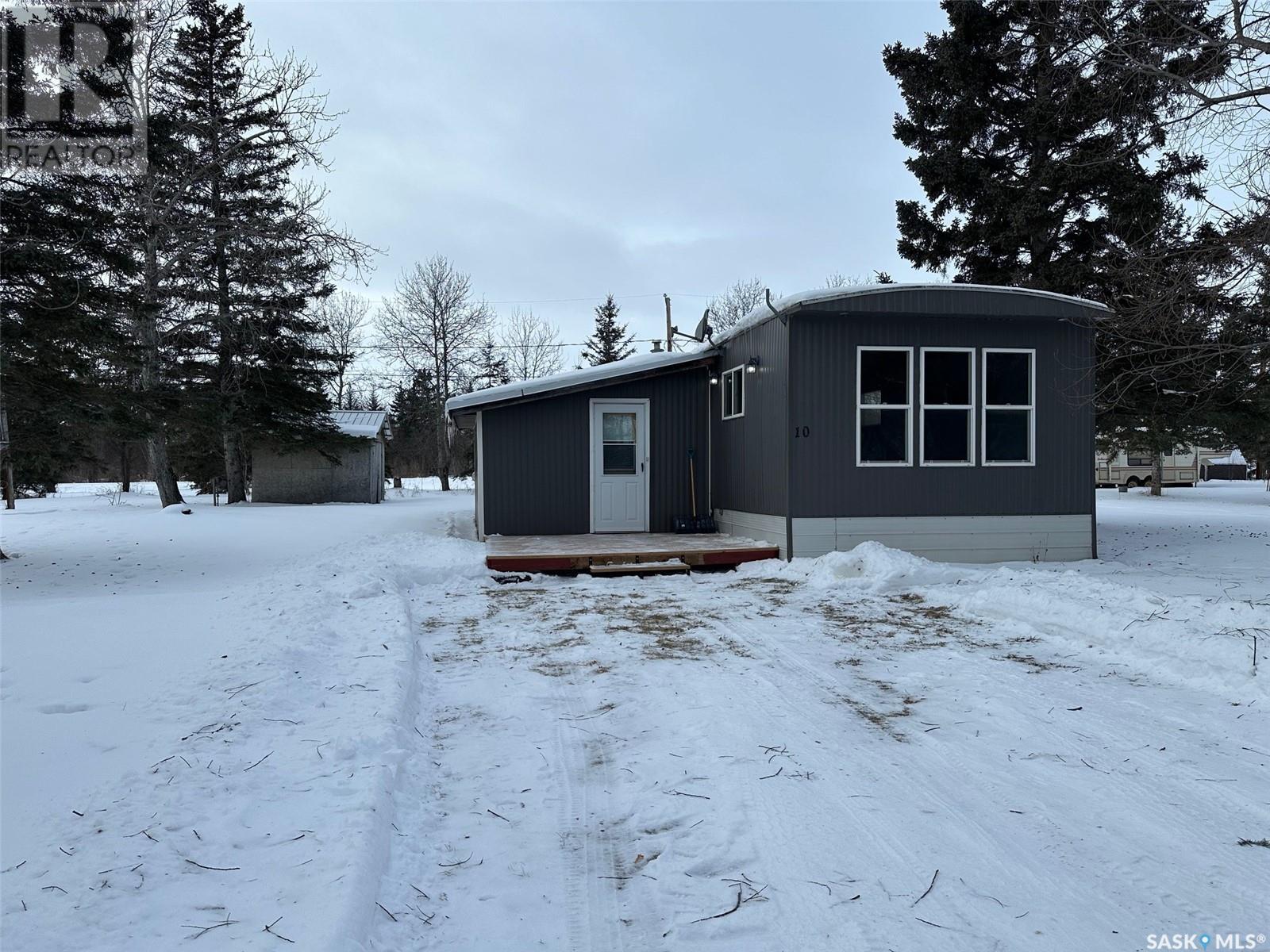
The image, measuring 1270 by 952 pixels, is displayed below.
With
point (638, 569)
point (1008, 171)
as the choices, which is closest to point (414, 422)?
point (1008, 171)

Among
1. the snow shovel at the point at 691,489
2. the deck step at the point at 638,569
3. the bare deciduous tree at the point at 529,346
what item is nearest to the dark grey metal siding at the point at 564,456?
the snow shovel at the point at 691,489

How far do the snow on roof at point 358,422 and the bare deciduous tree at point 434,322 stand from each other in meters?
5.74

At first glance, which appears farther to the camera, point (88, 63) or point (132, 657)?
point (88, 63)

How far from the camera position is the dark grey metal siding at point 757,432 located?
888 cm

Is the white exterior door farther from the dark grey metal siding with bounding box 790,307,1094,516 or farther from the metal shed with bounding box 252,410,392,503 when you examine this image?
the metal shed with bounding box 252,410,392,503

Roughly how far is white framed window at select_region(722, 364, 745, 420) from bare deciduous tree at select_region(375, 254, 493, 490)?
20.2 meters

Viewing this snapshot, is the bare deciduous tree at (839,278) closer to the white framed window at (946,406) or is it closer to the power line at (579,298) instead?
the power line at (579,298)

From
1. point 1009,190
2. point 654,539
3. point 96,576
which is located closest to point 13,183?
point 96,576

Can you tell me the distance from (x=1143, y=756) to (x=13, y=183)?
10405mm

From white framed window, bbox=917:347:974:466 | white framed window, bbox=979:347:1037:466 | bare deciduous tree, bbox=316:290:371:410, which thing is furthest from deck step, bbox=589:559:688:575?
bare deciduous tree, bbox=316:290:371:410

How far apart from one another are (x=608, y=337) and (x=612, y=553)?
1192 inches

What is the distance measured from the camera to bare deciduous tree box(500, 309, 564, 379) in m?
36.0

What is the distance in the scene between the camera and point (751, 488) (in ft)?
32.5

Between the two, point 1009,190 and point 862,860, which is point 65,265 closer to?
point 862,860
